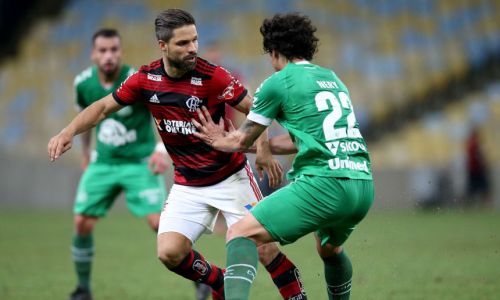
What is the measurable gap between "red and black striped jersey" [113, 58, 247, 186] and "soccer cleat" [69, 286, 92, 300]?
82.5 inches

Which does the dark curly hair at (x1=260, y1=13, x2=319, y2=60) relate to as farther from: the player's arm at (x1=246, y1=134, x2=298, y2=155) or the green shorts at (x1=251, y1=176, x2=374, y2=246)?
the green shorts at (x1=251, y1=176, x2=374, y2=246)

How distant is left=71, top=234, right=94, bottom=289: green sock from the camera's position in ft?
28.2

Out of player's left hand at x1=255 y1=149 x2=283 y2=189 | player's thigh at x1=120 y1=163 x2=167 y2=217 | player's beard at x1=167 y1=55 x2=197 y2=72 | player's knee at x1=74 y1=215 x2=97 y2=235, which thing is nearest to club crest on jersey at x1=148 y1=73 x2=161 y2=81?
player's beard at x1=167 y1=55 x2=197 y2=72

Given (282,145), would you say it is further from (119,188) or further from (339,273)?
(119,188)

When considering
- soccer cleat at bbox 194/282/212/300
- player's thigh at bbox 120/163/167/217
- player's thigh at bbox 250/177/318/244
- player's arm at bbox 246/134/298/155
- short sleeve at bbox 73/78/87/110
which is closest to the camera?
player's thigh at bbox 250/177/318/244

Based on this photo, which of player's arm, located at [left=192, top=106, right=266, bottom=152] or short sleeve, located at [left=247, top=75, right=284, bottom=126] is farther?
player's arm, located at [left=192, top=106, right=266, bottom=152]

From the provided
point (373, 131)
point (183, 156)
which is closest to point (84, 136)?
point (183, 156)

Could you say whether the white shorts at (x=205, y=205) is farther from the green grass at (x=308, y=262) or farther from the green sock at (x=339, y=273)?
the green grass at (x=308, y=262)

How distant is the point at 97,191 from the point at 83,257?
0.66m

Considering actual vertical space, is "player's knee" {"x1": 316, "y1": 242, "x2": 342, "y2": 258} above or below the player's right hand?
below

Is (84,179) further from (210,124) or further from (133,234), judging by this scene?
(133,234)

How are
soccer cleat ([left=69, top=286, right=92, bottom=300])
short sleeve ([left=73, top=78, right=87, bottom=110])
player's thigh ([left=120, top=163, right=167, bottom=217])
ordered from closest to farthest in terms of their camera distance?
soccer cleat ([left=69, top=286, right=92, bottom=300]) → player's thigh ([left=120, top=163, right=167, bottom=217]) → short sleeve ([left=73, top=78, right=87, bottom=110])

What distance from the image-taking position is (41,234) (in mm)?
14938

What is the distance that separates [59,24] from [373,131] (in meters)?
8.31
